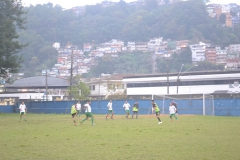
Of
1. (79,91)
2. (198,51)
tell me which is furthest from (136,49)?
(79,91)

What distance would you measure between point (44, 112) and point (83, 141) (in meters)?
48.3

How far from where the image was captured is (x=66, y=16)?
654 ft

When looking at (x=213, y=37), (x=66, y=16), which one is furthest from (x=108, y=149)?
(x=66, y=16)

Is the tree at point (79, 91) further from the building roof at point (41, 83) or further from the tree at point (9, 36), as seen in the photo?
the tree at point (9, 36)

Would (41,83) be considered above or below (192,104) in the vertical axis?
above

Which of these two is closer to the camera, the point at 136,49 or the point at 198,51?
the point at 198,51

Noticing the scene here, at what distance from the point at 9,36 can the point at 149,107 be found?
2080 centimetres

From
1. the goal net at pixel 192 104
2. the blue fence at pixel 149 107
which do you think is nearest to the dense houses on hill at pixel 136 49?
the blue fence at pixel 149 107

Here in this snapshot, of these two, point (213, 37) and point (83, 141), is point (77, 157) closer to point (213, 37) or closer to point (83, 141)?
point (83, 141)

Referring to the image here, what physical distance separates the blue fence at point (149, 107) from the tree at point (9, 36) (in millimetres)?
10061

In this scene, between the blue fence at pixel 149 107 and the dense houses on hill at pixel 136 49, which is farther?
the dense houses on hill at pixel 136 49

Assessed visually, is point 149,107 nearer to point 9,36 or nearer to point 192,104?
point 192,104

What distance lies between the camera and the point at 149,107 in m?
55.5

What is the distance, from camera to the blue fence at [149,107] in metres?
48.0
